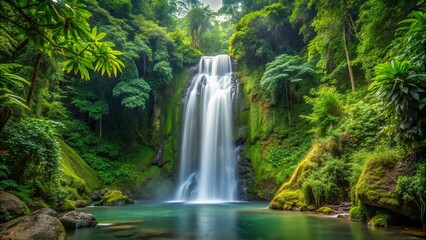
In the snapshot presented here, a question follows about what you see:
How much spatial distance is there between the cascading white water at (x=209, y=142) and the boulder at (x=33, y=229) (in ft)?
43.9

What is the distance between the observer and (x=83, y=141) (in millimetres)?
20859

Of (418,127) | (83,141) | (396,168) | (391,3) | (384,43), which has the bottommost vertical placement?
(396,168)

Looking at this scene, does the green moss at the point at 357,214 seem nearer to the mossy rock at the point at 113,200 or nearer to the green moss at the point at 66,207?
the green moss at the point at 66,207

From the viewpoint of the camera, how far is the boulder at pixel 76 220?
686cm

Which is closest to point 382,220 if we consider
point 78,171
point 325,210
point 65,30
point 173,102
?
point 325,210

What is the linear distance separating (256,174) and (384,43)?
10345 mm

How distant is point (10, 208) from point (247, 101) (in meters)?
16.4

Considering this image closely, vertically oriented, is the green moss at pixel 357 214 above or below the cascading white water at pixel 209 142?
below

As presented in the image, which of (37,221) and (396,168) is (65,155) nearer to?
(37,221)

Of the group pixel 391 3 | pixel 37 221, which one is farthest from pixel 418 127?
pixel 37 221

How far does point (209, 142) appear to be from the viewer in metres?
20.2

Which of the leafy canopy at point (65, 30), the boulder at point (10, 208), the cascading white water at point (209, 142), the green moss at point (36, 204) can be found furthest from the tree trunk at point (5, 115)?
the cascading white water at point (209, 142)

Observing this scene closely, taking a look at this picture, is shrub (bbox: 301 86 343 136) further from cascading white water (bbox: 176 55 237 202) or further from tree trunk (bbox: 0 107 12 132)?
tree trunk (bbox: 0 107 12 132)

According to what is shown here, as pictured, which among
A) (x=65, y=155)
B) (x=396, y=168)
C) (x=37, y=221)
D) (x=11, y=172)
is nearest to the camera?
(x=37, y=221)
